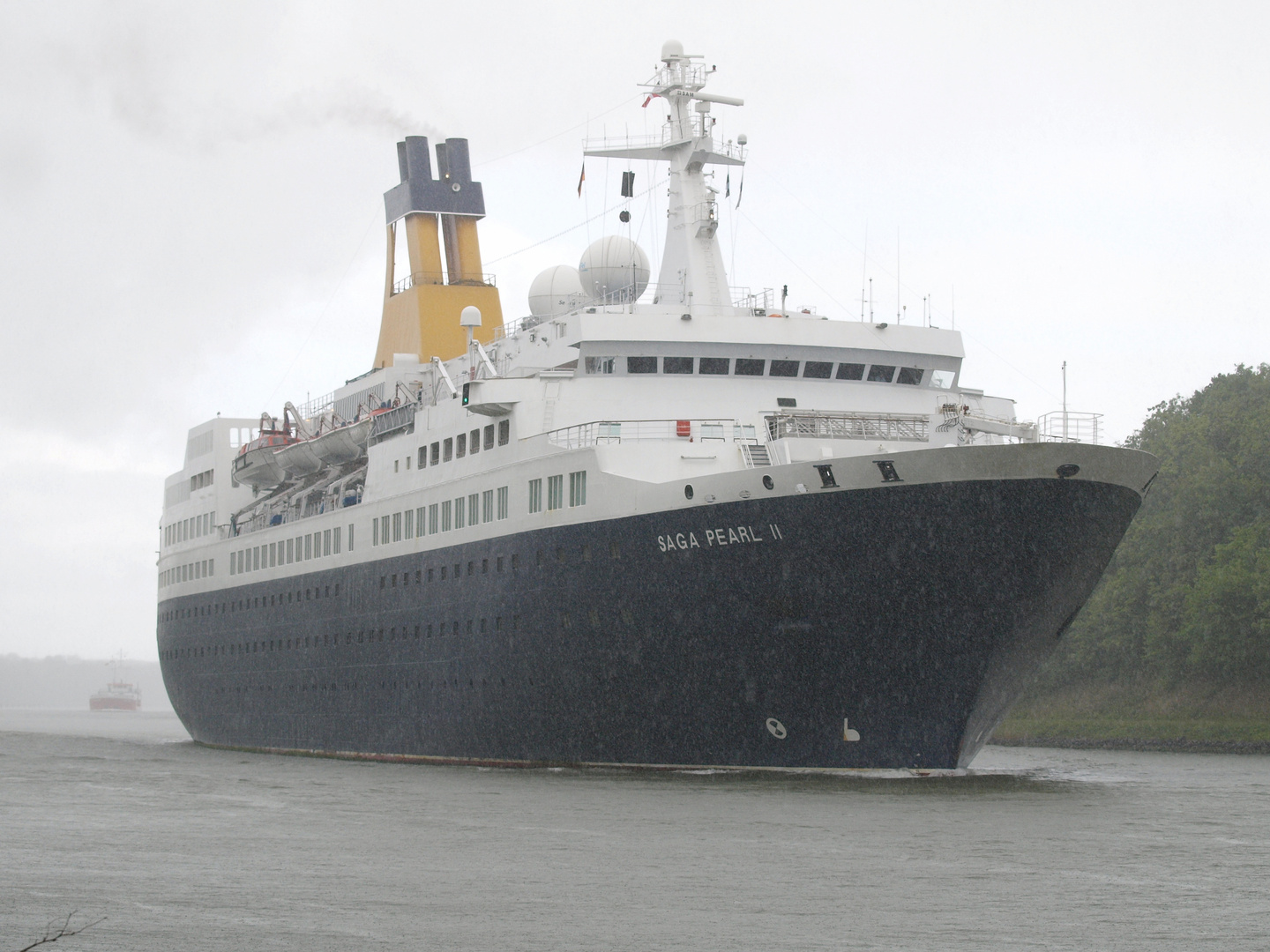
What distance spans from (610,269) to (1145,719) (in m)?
26.6

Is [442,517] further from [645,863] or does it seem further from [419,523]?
[645,863]

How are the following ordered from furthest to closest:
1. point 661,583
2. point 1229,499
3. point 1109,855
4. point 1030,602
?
point 1229,499
point 661,583
point 1030,602
point 1109,855

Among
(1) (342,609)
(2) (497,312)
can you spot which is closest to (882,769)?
(1) (342,609)

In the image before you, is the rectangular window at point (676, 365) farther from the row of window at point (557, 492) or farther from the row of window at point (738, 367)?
the row of window at point (557, 492)

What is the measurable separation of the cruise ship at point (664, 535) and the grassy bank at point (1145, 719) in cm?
1870

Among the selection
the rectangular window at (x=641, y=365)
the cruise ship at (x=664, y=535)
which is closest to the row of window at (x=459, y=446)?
the cruise ship at (x=664, y=535)

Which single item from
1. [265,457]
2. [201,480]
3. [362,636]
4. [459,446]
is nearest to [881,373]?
[459,446]

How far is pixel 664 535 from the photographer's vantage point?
96.6ft

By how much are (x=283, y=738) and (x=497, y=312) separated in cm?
1485

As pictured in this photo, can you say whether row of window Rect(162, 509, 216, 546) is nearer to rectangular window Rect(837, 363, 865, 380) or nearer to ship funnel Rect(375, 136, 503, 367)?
ship funnel Rect(375, 136, 503, 367)

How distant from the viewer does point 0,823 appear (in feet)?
82.4

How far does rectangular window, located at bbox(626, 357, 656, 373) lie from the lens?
113ft

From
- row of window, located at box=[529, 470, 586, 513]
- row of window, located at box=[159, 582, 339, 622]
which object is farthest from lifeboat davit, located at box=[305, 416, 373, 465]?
row of window, located at box=[529, 470, 586, 513]

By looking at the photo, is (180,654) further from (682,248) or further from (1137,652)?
(1137,652)
